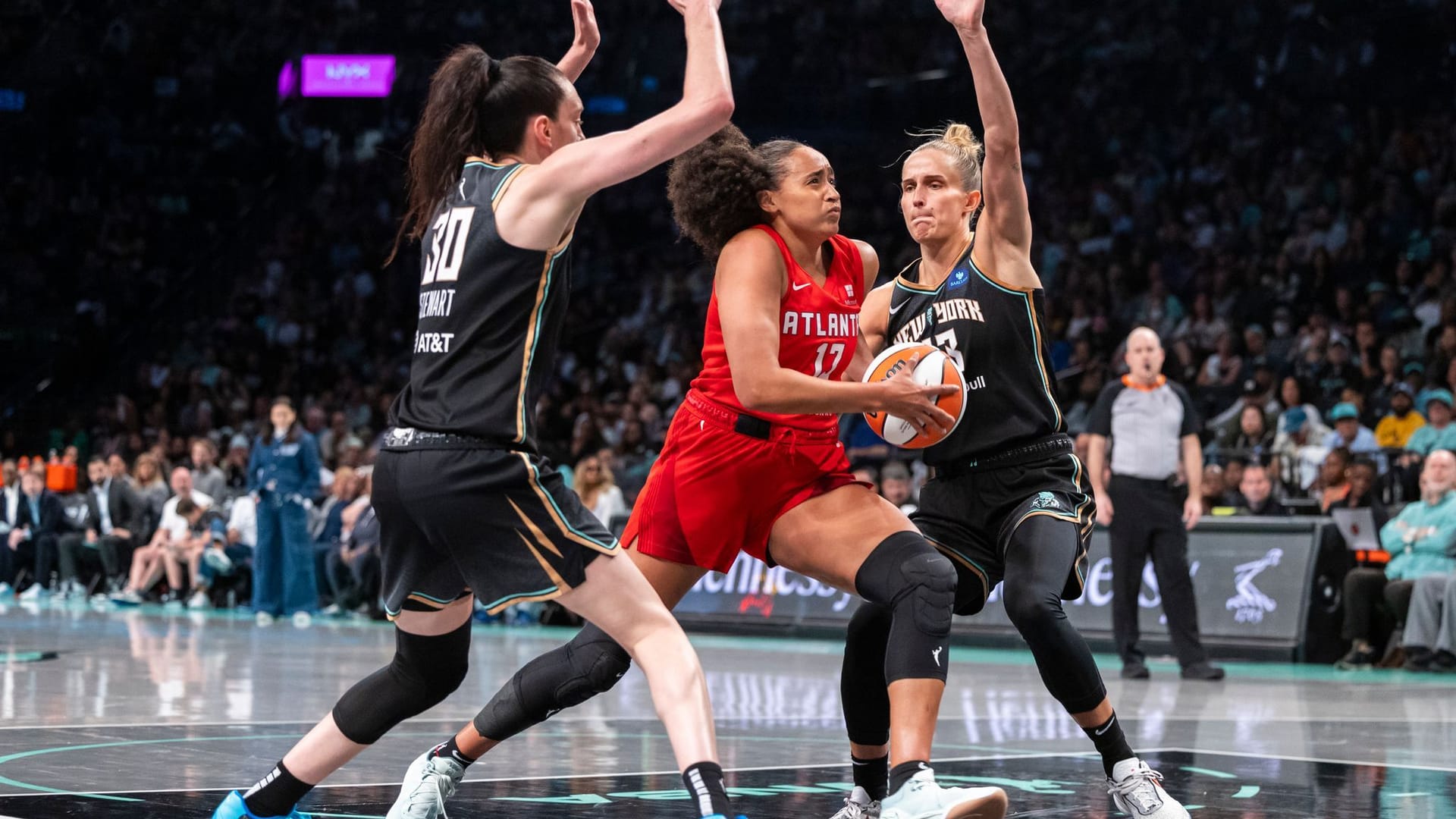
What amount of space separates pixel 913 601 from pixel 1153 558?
22.9 ft

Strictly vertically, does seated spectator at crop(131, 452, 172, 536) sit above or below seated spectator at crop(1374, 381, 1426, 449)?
below

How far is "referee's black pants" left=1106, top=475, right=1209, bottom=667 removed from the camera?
1112 centimetres

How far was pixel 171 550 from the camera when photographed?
1911 cm

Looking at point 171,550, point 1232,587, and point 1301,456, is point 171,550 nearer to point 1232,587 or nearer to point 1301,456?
point 1232,587

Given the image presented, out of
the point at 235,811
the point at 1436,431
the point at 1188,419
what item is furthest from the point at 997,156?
the point at 1436,431

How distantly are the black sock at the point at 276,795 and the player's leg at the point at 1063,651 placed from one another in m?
2.09

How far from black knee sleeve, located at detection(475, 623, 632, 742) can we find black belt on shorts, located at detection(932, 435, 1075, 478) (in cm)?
128

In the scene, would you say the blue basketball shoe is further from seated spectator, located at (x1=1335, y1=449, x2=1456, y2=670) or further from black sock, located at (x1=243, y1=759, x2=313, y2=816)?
seated spectator, located at (x1=1335, y1=449, x2=1456, y2=670)

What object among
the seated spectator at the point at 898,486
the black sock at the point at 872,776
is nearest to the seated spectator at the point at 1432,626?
the seated spectator at the point at 898,486

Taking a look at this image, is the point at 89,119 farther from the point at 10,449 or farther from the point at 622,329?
the point at 622,329

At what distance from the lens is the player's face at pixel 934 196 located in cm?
552

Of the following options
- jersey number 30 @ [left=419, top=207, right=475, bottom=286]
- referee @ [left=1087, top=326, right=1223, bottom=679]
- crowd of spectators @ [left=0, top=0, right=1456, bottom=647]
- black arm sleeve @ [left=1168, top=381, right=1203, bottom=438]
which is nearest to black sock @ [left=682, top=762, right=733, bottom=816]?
jersey number 30 @ [left=419, top=207, right=475, bottom=286]

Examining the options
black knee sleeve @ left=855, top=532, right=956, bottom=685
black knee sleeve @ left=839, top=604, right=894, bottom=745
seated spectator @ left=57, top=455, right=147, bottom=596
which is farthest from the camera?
seated spectator @ left=57, top=455, right=147, bottom=596

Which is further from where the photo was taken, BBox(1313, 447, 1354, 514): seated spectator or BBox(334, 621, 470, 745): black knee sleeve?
BBox(1313, 447, 1354, 514): seated spectator
